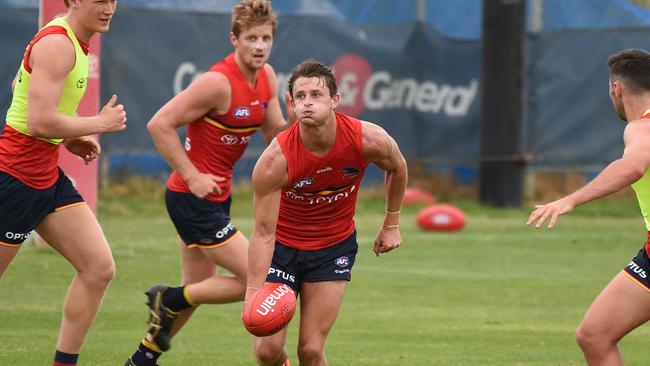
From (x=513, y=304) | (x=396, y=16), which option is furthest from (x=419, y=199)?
(x=513, y=304)

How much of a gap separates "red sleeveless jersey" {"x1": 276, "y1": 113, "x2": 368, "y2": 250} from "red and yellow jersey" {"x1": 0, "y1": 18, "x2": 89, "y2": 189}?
51.5 inches

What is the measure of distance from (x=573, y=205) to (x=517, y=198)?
47.6 ft

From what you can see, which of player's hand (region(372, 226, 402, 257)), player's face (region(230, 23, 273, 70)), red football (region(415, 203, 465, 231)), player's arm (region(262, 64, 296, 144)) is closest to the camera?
player's hand (region(372, 226, 402, 257))

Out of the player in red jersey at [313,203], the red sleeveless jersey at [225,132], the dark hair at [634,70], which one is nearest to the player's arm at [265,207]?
the player in red jersey at [313,203]

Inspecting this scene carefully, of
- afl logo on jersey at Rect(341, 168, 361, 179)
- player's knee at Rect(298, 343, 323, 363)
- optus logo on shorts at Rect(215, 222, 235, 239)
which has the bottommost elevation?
optus logo on shorts at Rect(215, 222, 235, 239)

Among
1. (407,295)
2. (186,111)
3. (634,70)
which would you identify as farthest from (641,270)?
(407,295)

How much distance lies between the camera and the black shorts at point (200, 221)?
9.22m

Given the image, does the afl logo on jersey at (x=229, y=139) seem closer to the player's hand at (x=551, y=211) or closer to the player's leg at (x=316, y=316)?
the player's leg at (x=316, y=316)

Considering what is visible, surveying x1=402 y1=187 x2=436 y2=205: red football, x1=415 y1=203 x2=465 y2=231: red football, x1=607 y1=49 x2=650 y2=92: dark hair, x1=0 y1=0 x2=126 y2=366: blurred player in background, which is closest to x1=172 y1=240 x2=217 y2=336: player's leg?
x1=0 y1=0 x2=126 y2=366: blurred player in background

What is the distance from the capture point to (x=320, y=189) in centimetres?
788

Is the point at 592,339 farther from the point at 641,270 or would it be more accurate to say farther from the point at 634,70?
the point at 634,70

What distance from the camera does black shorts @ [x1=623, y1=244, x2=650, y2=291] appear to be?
742 cm

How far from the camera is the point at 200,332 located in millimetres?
10875

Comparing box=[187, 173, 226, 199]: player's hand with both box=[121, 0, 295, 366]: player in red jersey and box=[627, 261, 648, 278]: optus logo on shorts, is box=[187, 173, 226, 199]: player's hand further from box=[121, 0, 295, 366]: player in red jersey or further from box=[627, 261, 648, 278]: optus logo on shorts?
box=[627, 261, 648, 278]: optus logo on shorts
